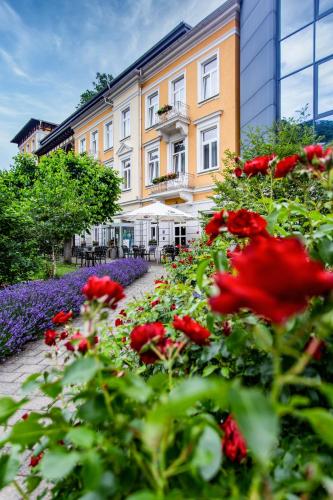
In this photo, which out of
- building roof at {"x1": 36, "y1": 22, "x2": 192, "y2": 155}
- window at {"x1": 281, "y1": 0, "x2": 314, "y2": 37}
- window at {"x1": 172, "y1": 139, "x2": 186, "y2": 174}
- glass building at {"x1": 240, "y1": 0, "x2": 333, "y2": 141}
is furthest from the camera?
window at {"x1": 172, "y1": 139, "x2": 186, "y2": 174}

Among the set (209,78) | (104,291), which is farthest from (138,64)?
(104,291)

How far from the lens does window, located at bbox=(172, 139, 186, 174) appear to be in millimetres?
13898

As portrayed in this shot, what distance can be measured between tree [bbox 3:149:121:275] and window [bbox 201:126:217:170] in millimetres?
4256

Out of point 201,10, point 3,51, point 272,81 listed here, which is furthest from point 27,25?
point 272,81

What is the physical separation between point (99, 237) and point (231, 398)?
69.1 ft

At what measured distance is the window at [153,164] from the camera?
49.8 feet

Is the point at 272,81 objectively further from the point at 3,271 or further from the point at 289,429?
the point at 289,429

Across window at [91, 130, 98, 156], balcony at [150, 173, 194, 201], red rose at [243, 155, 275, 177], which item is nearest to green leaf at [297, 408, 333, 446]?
red rose at [243, 155, 275, 177]

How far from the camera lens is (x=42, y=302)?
13.7 feet

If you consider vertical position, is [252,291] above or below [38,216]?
below

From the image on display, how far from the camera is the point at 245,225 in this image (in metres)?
0.84

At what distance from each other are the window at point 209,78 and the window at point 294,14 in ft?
10.9

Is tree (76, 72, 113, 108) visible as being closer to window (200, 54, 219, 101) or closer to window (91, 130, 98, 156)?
window (91, 130, 98, 156)

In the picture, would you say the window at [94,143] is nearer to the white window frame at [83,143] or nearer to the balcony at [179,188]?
the white window frame at [83,143]
